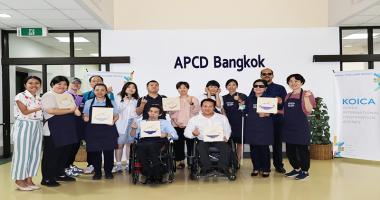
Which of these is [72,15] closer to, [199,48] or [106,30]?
[106,30]

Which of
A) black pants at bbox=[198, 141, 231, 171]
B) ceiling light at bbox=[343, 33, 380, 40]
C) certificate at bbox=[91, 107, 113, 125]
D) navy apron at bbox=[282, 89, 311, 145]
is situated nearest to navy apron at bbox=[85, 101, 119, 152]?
certificate at bbox=[91, 107, 113, 125]

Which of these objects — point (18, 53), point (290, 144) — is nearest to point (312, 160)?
point (290, 144)

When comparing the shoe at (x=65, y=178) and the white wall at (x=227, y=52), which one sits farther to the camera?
the white wall at (x=227, y=52)

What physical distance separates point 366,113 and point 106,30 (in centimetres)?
533

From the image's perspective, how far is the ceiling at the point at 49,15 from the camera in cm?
552

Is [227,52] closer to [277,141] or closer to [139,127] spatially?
[277,141]

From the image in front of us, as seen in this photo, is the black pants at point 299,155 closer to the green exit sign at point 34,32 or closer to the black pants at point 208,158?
the black pants at point 208,158

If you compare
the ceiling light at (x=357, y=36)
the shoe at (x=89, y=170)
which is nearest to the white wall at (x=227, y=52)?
the ceiling light at (x=357, y=36)

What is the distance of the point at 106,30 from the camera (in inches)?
297

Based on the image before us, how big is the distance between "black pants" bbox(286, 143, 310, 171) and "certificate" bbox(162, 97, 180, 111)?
1717 mm

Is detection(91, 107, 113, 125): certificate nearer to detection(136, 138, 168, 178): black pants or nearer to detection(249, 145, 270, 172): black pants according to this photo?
detection(136, 138, 168, 178): black pants

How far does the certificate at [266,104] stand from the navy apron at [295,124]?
0.22 m

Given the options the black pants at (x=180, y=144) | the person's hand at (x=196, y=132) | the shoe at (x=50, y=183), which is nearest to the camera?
the shoe at (x=50, y=183)

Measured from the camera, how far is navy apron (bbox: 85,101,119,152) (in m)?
4.91
